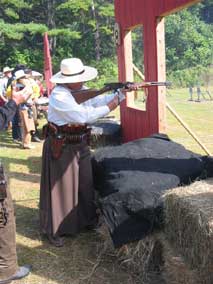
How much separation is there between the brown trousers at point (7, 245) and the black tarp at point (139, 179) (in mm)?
768

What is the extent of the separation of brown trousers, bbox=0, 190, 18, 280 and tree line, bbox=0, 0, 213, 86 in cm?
2154

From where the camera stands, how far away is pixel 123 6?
7707mm

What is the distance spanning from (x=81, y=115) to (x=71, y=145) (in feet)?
1.30

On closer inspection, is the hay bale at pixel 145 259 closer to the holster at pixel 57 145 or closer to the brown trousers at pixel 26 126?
the holster at pixel 57 145

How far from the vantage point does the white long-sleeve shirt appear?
4316 millimetres

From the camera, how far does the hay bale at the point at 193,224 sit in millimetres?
3081

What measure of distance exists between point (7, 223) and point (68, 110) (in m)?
1.20

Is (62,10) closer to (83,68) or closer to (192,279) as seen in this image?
(83,68)

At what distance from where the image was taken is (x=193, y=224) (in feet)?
10.5

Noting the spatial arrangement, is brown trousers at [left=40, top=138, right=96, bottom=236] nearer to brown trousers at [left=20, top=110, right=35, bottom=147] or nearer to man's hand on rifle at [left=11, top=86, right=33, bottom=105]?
man's hand on rifle at [left=11, top=86, right=33, bottom=105]

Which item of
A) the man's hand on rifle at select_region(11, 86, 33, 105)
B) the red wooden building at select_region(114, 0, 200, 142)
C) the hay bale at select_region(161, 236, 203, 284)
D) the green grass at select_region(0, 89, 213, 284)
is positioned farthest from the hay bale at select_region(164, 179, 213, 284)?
the red wooden building at select_region(114, 0, 200, 142)

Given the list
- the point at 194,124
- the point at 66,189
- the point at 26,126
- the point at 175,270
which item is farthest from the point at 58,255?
the point at 194,124

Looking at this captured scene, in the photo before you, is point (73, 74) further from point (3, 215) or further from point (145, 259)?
point (145, 259)

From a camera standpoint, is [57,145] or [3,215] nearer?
[3,215]
